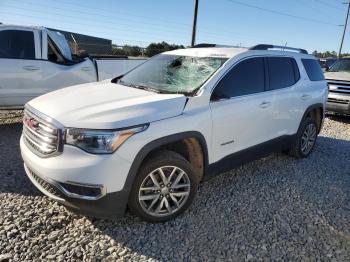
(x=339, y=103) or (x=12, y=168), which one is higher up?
(x=339, y=103)

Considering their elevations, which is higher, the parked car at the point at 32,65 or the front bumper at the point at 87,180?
the parked car at the point at 32,65

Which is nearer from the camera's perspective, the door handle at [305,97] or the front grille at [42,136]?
the front grille at [42,136]

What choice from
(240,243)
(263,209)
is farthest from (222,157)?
(240,243)

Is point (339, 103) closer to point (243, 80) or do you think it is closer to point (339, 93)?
point (339, 93)

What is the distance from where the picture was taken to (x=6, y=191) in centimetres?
399

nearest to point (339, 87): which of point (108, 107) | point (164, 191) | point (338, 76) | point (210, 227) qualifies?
point (338, 76)

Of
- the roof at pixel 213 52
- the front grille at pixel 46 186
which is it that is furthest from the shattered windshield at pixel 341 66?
the front grille at pixel 46 186

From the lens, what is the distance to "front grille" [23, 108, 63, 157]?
9.93 ft

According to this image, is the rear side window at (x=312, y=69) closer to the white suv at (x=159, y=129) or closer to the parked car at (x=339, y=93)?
the white suv at (x=159, y=129)

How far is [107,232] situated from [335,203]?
2.77 meters

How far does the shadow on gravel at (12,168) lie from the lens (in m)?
4.06

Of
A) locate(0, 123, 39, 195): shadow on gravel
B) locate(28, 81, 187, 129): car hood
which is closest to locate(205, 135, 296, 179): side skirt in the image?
locate(28, 81, 187, 129): car hood

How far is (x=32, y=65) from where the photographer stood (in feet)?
21.1

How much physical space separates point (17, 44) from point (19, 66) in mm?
422
